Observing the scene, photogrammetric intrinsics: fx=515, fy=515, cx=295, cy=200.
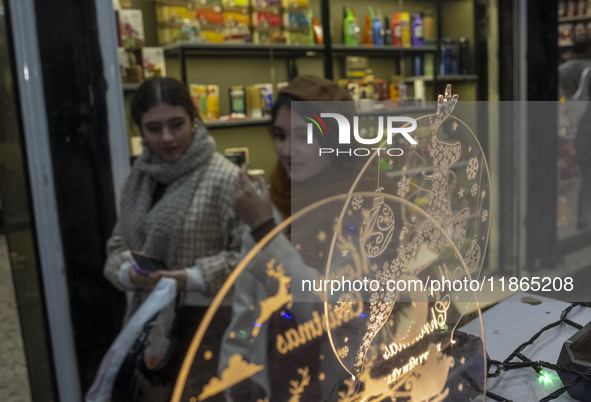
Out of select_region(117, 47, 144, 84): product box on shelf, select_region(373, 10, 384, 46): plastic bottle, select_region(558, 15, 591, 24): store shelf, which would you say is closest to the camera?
select_region(117, 47, 144, 84): product box on shelf

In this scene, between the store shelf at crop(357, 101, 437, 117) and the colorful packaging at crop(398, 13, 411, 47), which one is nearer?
the store shelf at crop(357, 101, 437, 117)

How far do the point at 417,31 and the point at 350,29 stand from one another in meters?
0.50

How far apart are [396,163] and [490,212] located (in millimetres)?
169

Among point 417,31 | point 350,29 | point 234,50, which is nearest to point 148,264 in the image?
point 234,50

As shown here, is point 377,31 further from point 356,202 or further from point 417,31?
point 356,202

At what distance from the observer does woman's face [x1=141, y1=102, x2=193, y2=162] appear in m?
1.11

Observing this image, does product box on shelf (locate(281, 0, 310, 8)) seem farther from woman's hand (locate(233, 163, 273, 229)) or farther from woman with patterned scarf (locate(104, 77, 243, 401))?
woman's hand (locate(233, 163, 273, 229))

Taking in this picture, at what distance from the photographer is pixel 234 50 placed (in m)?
2.00

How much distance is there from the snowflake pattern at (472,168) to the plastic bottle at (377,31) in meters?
2.19

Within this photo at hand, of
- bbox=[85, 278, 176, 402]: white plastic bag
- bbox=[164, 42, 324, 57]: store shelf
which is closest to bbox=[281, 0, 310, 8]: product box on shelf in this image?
bbox=[164, 42, 324, 57]: store shelf

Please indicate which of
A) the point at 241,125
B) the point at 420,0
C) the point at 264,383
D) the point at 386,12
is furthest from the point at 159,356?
the point at 420,0

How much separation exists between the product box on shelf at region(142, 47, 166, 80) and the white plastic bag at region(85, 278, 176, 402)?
106cm

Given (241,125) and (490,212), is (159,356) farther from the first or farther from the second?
(241,125)

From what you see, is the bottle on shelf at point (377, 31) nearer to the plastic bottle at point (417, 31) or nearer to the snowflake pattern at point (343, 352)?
the plastic bottle at point (417, 31)
